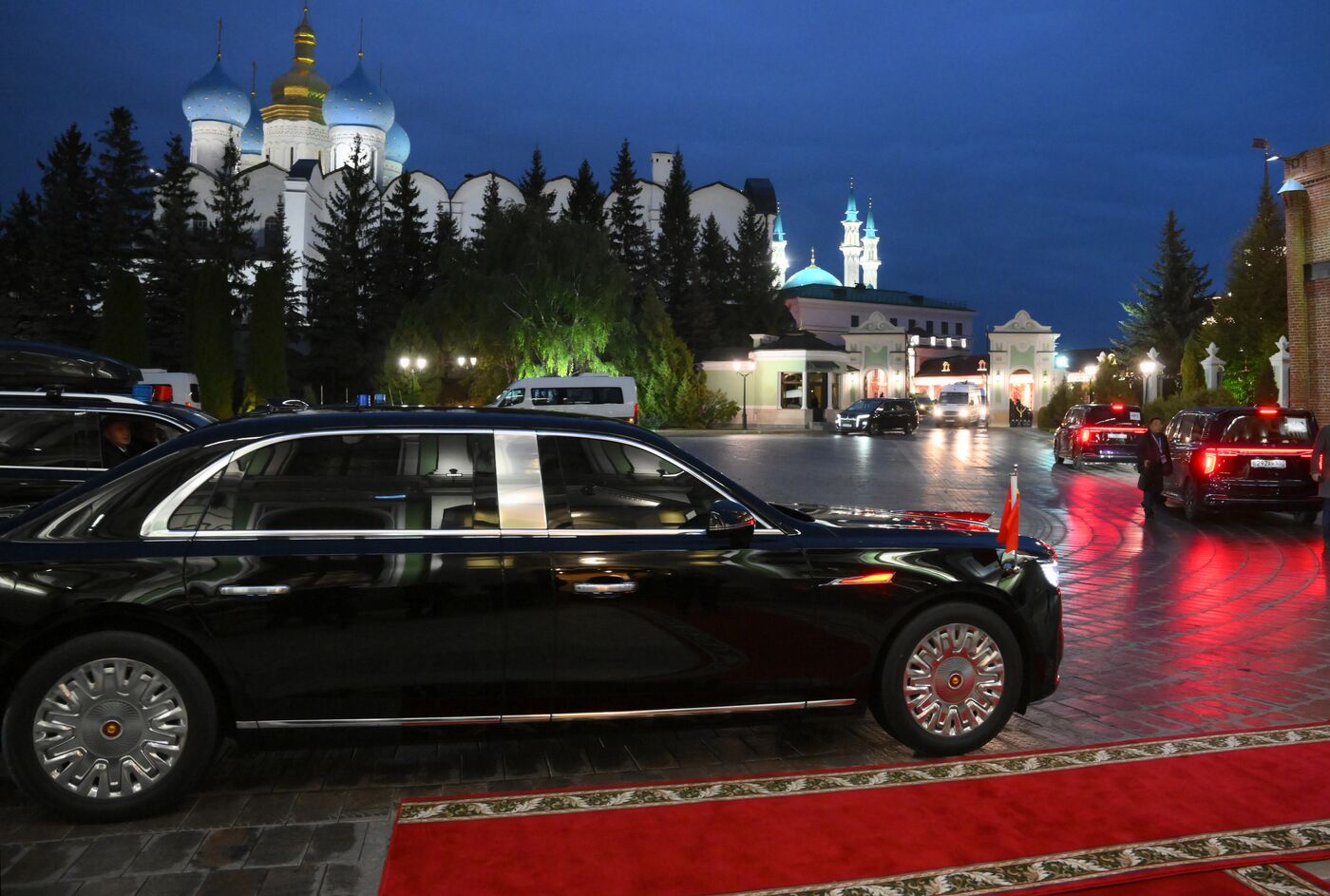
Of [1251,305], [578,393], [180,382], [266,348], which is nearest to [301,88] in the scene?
[266,348]

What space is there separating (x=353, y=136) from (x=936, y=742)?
77.7m

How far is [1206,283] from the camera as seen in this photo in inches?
2584

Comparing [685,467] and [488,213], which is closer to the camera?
[685,467]

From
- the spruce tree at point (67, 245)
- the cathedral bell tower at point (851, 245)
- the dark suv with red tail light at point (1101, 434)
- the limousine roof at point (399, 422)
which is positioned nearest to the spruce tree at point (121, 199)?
the spruce tree at point (67, 245)

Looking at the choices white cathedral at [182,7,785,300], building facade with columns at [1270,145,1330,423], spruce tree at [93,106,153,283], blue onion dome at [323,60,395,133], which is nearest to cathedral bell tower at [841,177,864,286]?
white cathedral at [182,7,785,300]

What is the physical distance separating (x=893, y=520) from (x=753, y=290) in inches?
2837

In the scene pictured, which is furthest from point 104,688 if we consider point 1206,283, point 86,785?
point 1206,283

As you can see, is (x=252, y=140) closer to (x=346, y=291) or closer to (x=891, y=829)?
(x=346, y=291)

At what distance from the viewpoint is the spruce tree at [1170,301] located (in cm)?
6406

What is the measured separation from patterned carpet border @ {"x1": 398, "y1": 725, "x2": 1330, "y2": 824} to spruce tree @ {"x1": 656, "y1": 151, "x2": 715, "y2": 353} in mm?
66299

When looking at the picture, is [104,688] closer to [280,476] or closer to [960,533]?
[280,476]

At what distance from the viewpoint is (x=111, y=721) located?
4.23 m

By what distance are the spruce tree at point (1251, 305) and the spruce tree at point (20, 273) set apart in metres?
52.7

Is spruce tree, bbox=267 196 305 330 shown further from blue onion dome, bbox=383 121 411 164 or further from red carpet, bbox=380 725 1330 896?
red carpet, bbox=380 725 1330 896
